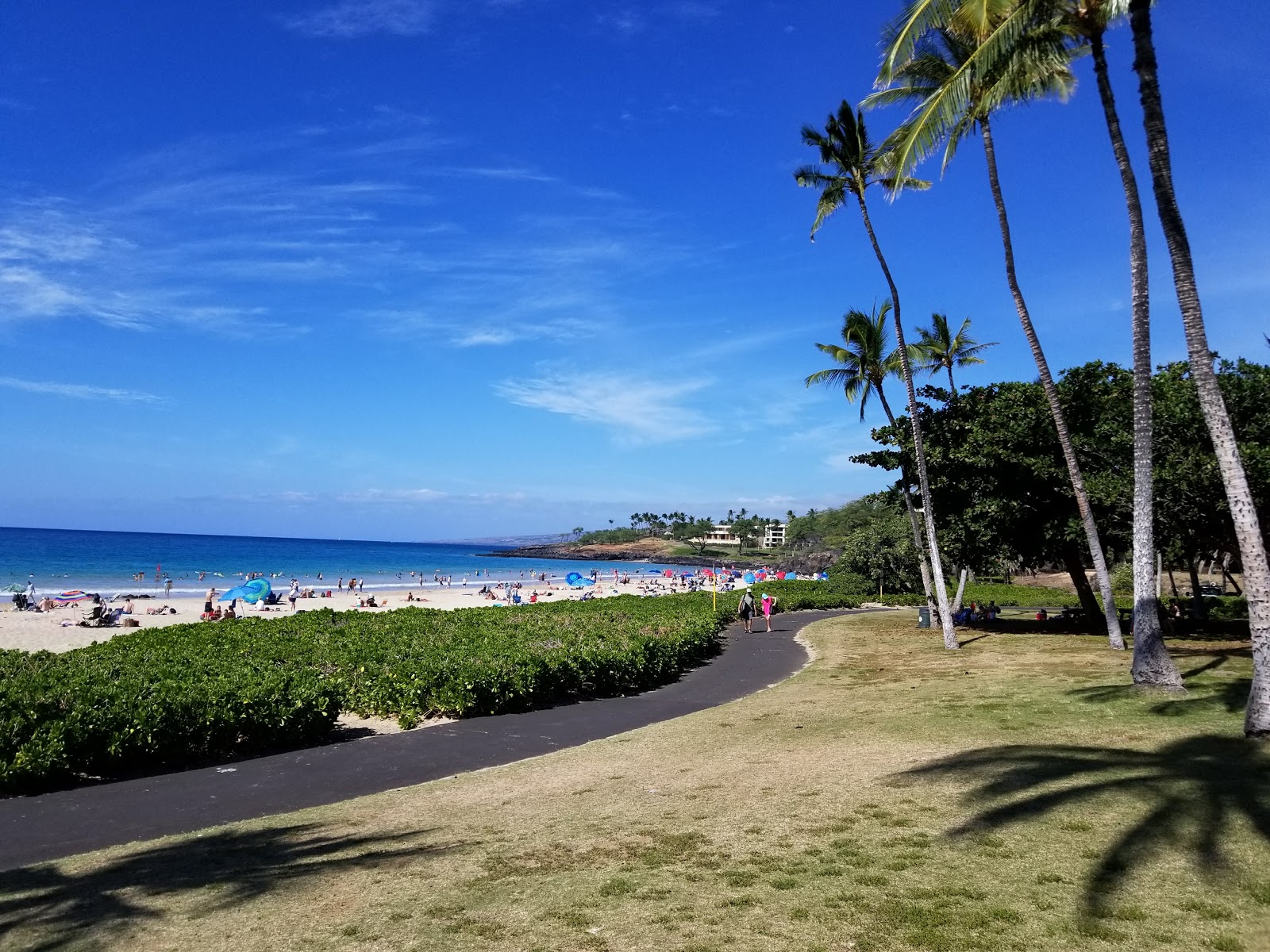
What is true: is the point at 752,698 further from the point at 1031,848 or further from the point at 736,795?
the point at 1031,848

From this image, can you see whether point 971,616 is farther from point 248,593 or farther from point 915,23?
point 248,593

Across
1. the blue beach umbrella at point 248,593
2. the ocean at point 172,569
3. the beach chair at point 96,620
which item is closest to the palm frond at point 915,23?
the blue beach umbrella at point 248,593

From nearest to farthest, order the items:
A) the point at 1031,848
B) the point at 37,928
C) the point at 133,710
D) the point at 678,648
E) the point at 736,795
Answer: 1. the point at 37,928
2. the point at 1031,848
3. the point at 736,795
4. the point at 133,710
5. the point at 678,648

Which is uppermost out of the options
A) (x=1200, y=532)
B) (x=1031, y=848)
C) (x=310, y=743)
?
(x=1200, y=532)

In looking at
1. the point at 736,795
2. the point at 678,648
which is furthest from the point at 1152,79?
the point at 678,648

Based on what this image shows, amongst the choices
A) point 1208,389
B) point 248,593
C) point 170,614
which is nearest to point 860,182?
point 1208,389

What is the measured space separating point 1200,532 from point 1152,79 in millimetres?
13203

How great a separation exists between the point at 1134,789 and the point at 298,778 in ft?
30.1

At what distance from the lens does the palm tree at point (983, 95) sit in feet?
38.8

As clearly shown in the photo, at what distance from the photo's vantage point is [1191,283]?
990 cm

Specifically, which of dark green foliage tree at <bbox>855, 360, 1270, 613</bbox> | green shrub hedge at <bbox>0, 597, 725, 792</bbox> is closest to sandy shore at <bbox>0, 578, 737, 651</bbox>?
green shrub hedge at <bbox>0, 597, 725, 792</bbox>

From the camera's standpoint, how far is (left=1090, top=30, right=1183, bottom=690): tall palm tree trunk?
12.0 metres

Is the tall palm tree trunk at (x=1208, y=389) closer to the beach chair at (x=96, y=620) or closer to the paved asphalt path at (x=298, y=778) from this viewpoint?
the paved asphalt path at (x=298, y=778)

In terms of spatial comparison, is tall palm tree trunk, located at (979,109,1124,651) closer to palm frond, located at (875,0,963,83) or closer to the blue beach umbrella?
palm frond, located at (875,0,963,83)
